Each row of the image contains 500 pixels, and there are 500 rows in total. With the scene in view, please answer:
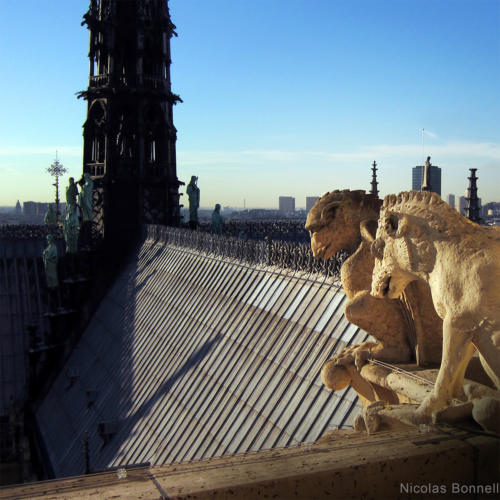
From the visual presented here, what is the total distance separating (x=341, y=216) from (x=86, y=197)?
29.1 metres

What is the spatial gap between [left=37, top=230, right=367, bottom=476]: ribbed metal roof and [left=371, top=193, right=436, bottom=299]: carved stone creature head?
5366mm

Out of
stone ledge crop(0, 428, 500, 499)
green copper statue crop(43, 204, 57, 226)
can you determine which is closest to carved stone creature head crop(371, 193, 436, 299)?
stone ledge crop(0, 428, 500, 499)

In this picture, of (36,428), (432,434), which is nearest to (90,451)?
(36,428)

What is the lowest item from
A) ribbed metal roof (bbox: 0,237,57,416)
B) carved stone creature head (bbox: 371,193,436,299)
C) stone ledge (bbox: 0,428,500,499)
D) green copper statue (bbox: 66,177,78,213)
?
ribbed metal roof (bbox: 0,237,57,416)

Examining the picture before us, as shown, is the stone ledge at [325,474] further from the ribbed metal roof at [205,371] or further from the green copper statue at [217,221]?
the green copper statue at [217,221]

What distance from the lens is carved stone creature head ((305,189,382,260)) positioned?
301 inches

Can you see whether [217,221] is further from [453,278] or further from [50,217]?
Result: [453,278]

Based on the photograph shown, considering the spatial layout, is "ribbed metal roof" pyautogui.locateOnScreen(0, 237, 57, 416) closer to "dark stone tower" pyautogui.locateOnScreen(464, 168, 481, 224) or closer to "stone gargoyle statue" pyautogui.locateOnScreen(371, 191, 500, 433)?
"dark stone tower" pyautogui.locateOnScreen(464, 168, 481, 224)

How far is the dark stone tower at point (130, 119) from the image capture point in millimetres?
35344

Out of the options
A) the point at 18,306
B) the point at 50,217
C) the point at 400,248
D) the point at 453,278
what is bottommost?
the point at 18,306

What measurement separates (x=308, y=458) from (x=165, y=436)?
12060 millimetres

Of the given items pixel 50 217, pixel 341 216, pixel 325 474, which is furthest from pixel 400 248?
pixel 50 217

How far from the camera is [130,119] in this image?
35938mm

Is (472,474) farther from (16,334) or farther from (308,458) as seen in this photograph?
(16,334)
